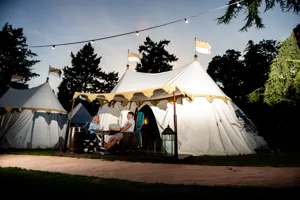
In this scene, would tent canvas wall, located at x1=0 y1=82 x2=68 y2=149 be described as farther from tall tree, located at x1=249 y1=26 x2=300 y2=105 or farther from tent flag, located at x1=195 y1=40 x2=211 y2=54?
tall tree, located at x1=249 y1=26 x2=300 y2=105

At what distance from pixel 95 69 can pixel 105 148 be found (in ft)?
103

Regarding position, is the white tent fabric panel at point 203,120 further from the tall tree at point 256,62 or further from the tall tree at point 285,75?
the tall tree at point 256,62

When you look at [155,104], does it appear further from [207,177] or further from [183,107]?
[207,177]

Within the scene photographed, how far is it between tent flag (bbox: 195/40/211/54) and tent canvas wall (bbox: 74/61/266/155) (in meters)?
0.76

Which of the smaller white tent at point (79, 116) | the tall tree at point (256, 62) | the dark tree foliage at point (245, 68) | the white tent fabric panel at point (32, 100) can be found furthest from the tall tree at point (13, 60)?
the tall tree at point (256, 62)

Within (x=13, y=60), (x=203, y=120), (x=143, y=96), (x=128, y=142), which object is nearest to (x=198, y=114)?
(x=203, y=120)

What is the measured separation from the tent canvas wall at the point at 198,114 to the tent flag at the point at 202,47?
2.49ft

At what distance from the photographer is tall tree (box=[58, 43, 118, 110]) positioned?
1372 inches

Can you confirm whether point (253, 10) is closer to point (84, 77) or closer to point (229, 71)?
point (229, 71)

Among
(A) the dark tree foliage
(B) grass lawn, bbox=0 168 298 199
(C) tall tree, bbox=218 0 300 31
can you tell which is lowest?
(B) grass lawn, bbox=0 168 298 199

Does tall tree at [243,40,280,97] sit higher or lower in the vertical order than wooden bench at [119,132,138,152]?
higher

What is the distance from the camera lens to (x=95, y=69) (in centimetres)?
3703

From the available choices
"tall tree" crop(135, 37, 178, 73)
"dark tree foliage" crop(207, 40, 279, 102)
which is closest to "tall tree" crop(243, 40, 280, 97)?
"dark tree foliage" crop(207, 40, 279, 102)

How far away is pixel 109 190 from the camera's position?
120 inches
